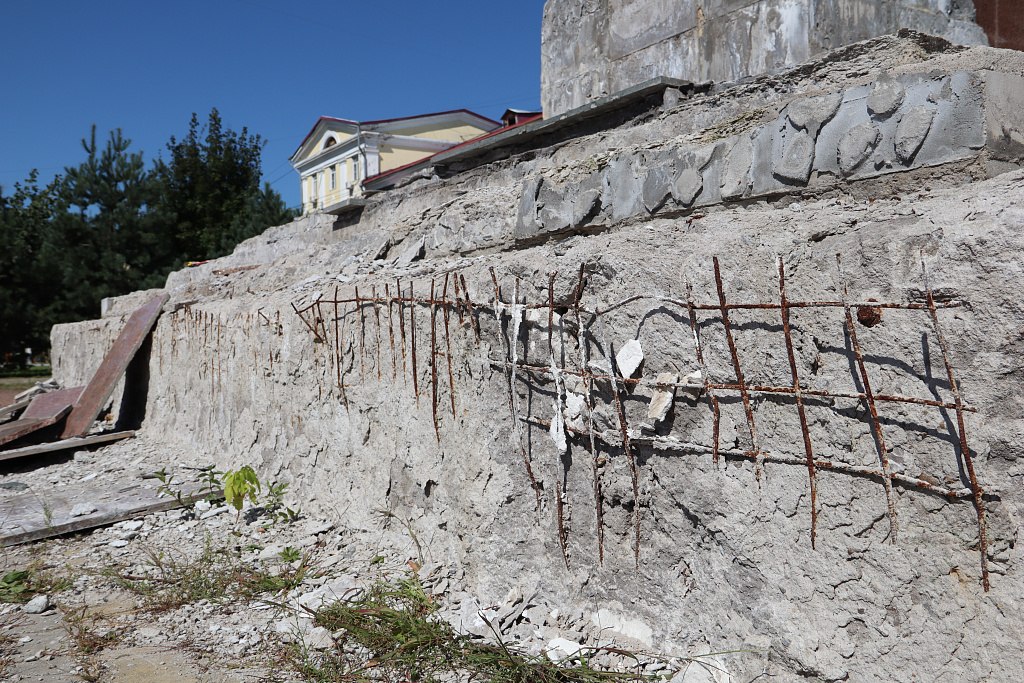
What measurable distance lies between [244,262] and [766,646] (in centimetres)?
688

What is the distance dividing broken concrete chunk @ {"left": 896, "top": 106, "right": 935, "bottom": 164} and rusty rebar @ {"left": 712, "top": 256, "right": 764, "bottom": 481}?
696 millimetres

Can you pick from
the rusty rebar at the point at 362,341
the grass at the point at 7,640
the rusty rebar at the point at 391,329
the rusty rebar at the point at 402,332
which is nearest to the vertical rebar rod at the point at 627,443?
the rusty rebar at the point at 402,332

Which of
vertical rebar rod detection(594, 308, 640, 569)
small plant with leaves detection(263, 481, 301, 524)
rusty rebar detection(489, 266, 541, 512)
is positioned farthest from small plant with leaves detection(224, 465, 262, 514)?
vertical rebar rod detection(594, 308, 640, 569)

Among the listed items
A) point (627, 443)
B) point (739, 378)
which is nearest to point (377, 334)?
point (627, 443)

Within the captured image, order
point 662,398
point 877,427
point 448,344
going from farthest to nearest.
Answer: point 448,344 < point 662,398 < point 877,427

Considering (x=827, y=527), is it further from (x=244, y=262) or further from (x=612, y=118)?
(x=244, y=262)

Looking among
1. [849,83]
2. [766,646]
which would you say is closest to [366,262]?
[849,83]

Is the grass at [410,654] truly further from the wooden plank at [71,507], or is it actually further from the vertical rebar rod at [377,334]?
the wooden plank at [71,507]

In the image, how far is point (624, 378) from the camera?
272 cm

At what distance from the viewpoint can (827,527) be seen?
2.18 m

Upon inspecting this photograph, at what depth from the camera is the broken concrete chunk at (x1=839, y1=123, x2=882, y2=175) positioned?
251cm

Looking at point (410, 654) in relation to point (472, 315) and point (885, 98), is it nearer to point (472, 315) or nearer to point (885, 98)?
point (472, 315)

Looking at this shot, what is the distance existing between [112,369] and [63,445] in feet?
3.30

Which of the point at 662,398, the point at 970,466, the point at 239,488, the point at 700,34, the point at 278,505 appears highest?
the point at 700,34
